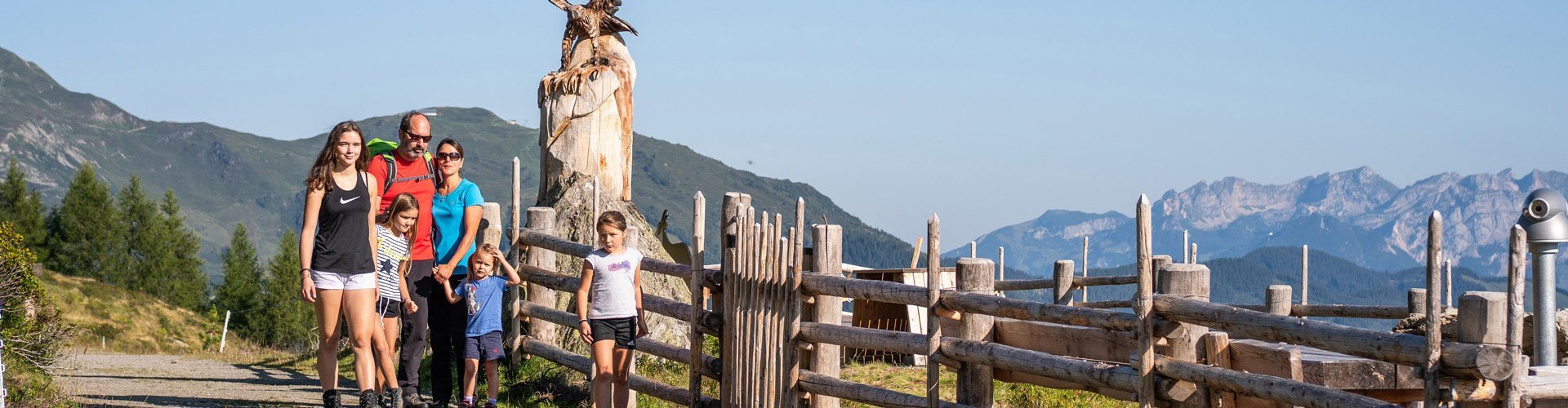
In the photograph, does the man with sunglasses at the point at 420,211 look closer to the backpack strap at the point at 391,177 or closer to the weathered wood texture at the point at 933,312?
the backpack strap at the point at 391,177

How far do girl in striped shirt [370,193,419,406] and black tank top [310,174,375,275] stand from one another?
1.31 ft

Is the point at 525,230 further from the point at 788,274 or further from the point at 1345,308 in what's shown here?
the point at 1345,308

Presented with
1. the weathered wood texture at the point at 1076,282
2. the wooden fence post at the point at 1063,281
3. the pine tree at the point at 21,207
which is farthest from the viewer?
the pine tree at the point at 21,207

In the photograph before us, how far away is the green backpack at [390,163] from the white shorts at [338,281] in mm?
826

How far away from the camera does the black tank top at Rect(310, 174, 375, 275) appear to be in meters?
6.64

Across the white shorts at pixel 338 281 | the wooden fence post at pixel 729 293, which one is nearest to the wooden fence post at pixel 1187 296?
the wooden fence post at pixel 729 293

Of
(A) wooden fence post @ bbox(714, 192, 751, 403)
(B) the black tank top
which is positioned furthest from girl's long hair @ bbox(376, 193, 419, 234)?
(A) wooden fence post @ bbox(714, 192, 751, 403)

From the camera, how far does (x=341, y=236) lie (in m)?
6.64

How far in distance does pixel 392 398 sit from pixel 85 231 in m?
59.8

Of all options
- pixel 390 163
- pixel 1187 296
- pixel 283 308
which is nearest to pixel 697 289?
pixel 390 163

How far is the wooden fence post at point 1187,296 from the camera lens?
5258 millimetres

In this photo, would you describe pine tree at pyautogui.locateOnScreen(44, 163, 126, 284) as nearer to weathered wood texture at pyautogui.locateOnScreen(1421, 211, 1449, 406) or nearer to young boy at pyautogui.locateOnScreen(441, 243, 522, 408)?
young boy at pyautogui.locateOnScreen(441, 243, 522, 408)

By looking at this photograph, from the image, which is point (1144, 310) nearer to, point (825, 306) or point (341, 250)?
point (825, 306)

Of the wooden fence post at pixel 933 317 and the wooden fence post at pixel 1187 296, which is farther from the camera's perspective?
the wooden fence post at pixel 933 317
